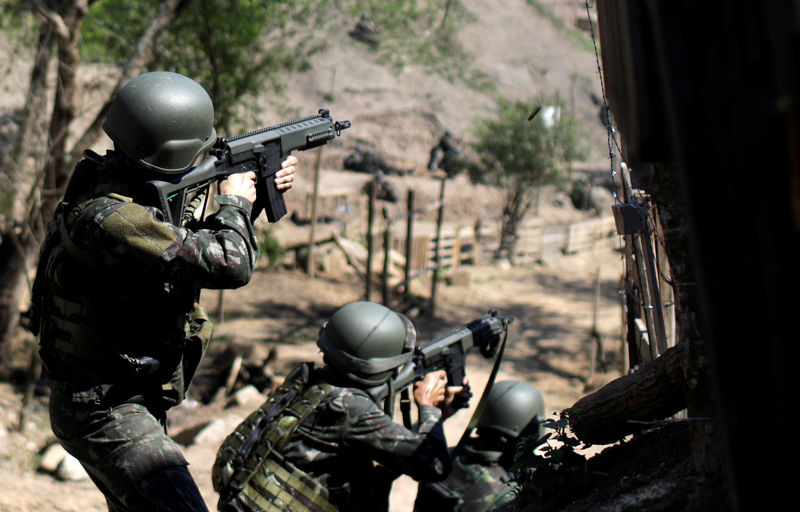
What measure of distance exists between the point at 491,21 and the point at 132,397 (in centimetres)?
3830

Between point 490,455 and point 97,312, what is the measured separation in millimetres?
2085

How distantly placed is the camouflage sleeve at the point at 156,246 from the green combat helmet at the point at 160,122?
0.22 m

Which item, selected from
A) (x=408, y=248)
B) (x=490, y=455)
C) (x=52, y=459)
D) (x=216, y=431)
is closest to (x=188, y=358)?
(x=490, y=455)

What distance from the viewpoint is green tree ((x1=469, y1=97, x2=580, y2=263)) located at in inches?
737

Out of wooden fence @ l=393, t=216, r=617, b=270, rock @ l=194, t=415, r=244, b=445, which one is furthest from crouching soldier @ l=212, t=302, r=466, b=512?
wooden fence @ l=393, t=216, r=617, b=270

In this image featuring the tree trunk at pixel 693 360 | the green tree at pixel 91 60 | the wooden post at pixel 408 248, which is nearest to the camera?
the tree trunk at pixel 693 360

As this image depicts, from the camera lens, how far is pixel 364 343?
3355mm

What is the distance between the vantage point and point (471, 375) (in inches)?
400

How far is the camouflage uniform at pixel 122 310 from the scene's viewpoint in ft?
8.63

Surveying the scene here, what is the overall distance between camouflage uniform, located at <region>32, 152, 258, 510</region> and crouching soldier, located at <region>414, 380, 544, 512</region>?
1320 mm

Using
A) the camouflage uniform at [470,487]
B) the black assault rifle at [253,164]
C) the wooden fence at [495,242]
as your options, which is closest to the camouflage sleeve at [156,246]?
the black assault rifle at [253,164]

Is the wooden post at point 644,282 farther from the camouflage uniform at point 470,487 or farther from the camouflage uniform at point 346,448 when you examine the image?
the camouflage uniform at point 346,448

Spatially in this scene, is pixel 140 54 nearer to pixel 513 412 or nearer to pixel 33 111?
pixel 33 111

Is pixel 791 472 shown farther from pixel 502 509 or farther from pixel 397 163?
pixel 397 163
